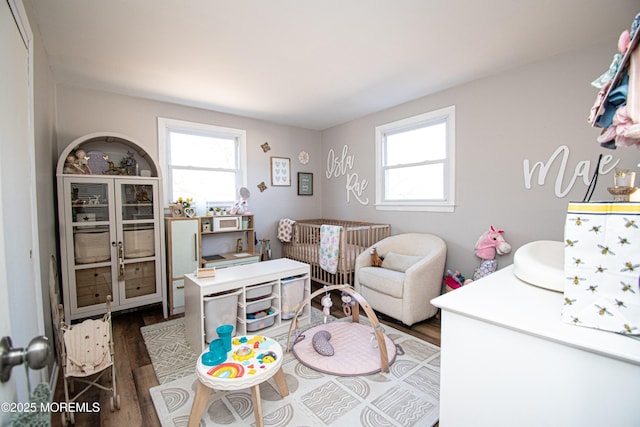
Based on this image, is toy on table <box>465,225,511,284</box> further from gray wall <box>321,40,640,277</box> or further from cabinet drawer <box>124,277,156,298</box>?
cabinet drawer <box>124,277,156,298</box>

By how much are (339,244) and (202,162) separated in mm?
2133

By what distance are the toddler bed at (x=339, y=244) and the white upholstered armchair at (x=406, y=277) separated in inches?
8.6

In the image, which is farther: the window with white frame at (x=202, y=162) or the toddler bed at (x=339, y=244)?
the window with white frame at (x=202, y=162)

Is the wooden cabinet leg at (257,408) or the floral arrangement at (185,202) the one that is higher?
the floral arrangement at (185,202)

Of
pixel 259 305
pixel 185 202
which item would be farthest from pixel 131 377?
pixel 185 202

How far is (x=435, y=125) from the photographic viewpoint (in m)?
3.33

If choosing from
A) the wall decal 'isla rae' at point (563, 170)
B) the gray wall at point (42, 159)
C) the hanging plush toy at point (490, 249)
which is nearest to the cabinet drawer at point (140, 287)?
the gray wall at point (42, 159)

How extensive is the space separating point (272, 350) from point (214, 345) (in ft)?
1.09

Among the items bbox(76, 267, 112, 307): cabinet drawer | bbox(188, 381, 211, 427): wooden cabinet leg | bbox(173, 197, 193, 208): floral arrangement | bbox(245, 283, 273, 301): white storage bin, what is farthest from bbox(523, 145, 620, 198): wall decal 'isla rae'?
bbox(76, 267, 112, 307): cabinet drawer

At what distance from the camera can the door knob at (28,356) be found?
65 centimetres

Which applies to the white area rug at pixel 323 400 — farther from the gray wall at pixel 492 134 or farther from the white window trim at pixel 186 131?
the white window trim at pixel 186 131

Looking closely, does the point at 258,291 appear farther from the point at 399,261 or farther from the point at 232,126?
the point at 232,126

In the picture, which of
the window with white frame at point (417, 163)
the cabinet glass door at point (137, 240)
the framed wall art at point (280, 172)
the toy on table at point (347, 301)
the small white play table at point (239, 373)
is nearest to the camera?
the small white play table at point (239, 373)

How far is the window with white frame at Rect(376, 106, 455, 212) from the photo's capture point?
3.18 meters
